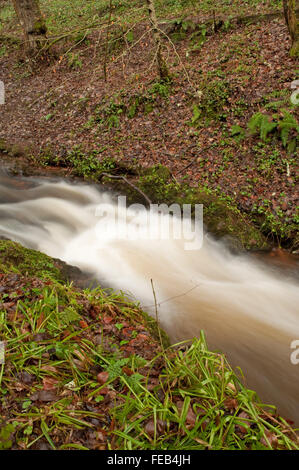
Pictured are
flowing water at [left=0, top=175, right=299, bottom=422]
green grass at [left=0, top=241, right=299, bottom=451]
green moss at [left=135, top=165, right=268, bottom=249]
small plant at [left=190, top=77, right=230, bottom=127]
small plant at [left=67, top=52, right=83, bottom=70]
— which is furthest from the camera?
small plant at [left=67, top=52, right=83, bottom=70]

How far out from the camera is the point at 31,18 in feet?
39.5

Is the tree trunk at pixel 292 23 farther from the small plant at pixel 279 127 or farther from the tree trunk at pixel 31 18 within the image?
the tree trunk at pixel 31 18

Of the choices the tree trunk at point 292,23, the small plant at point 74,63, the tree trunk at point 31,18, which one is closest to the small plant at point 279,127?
the tree trunk at point 292,23

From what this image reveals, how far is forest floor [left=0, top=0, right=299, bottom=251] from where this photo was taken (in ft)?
22.4

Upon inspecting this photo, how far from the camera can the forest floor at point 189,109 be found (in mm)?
6836

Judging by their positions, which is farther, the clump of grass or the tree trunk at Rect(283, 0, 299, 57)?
the tree trunk at Rect(283, 0, 299, 57)

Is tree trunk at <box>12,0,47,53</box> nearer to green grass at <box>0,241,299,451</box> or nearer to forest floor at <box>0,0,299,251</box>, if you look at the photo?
forest floor at <box>0,0,299,251</box>

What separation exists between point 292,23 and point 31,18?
9.61m

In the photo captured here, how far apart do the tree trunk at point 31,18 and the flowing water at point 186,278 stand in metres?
7.66

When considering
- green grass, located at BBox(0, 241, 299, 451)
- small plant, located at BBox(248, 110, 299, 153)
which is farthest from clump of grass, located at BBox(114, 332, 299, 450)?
small plant, located at BBox(248, 110, 299, 153)

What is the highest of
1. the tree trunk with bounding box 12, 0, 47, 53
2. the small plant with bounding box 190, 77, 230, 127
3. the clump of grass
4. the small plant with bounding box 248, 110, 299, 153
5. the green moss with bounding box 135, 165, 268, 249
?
the tree trunk with bounding box 12, 0, 47, 53

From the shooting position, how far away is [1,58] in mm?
14008

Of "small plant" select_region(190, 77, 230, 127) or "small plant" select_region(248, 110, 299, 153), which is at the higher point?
"small plant" select_region(190, 77, 230, 127)

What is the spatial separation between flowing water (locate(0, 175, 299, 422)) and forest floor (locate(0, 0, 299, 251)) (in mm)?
1090
